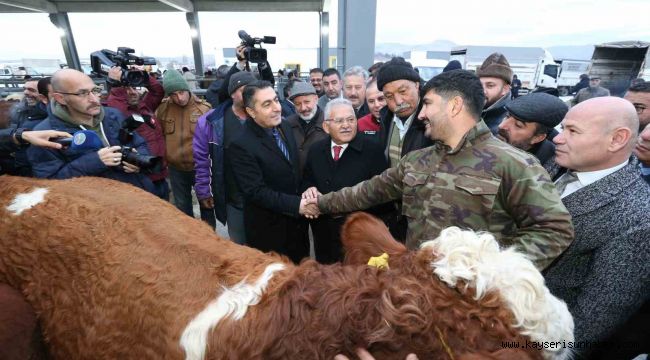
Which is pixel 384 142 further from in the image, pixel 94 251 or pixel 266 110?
pixel 94 251

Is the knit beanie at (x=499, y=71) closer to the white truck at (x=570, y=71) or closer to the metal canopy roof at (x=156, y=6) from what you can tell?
the metal canopy roof at (x=156, y=6)

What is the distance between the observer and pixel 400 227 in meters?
3.11

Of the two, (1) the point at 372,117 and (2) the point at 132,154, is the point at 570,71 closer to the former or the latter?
(1) the point at 372,117

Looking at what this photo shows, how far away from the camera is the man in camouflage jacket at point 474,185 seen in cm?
167

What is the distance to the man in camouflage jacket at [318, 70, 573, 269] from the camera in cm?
167

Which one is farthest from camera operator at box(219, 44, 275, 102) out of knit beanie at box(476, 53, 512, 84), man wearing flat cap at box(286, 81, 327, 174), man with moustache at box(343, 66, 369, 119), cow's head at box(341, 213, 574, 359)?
cow's head at box(341, 213, 574, 359)

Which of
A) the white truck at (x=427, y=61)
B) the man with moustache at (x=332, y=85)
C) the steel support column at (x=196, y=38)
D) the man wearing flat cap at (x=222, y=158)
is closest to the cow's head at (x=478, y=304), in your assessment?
the man wearing flat cap at (x=222, y=158)

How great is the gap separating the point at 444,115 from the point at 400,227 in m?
1.43

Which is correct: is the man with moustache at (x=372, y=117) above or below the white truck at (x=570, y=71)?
above

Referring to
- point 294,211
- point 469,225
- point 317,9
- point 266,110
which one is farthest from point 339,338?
point 317,9

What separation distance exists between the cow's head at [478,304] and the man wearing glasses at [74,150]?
95.7 inches

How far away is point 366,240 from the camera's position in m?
1.72

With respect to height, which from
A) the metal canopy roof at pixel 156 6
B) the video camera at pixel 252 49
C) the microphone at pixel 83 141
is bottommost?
the microphone at pixel 83 141

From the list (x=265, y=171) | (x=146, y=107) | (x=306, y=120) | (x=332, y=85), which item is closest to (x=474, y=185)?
(x=265, y=171)
